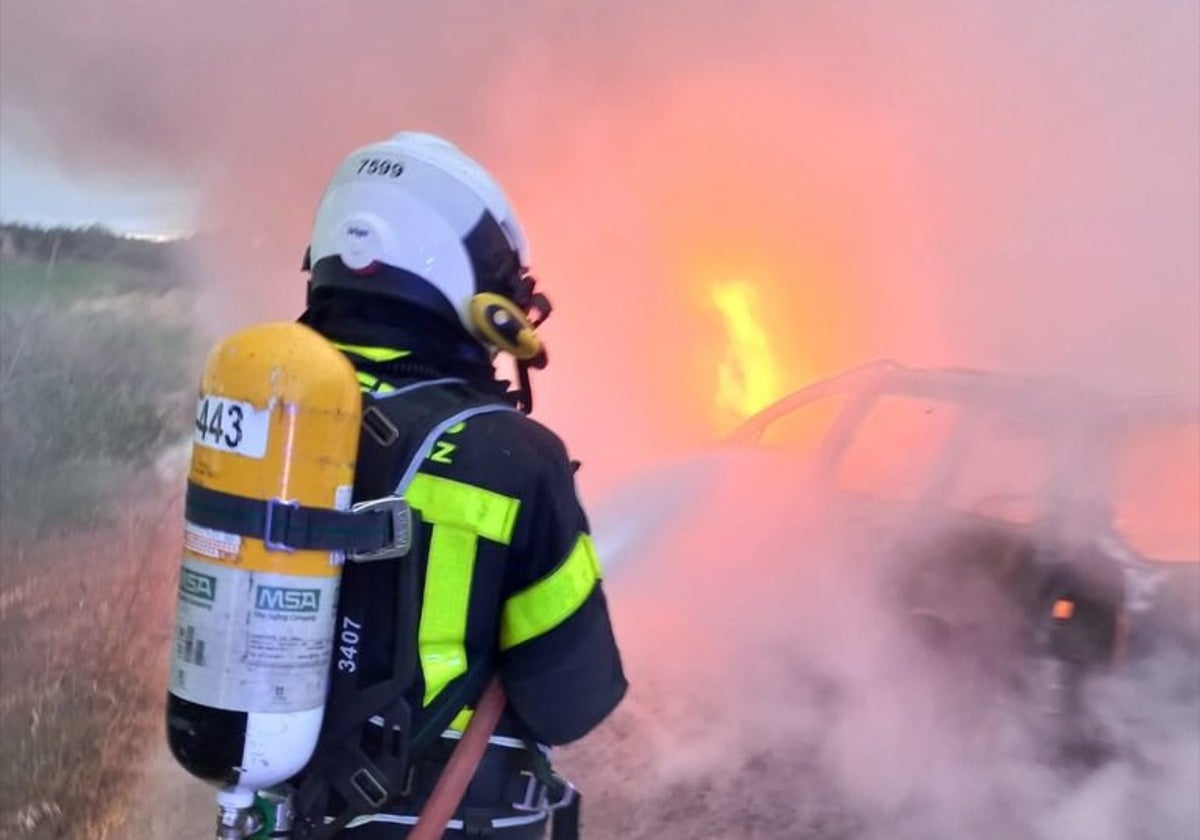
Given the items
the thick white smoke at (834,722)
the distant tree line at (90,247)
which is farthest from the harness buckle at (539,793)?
the distant tree line at (90,247)

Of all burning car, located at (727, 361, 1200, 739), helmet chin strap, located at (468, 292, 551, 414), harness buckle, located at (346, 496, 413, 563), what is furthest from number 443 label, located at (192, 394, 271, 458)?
burning car, located at (727, 361, 1200, 739)

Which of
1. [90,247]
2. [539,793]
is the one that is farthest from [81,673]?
[539,793]

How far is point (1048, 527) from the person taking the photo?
11.5 ft

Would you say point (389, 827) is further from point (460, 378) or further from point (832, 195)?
point (832, 195)

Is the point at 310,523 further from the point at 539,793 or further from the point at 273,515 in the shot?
the point at 539,793

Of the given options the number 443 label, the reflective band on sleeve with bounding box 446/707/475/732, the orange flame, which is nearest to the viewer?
the number 443 label

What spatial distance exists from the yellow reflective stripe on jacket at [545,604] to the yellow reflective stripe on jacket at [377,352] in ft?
1.20

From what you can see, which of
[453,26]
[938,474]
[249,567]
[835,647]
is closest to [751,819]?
[835,647]

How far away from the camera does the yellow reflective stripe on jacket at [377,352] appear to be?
1.65m

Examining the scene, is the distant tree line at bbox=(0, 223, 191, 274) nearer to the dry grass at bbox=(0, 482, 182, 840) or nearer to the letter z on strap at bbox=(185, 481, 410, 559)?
the dry grass at bbox=(0, 482, 182, 840)

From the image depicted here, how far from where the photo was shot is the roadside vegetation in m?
3.38

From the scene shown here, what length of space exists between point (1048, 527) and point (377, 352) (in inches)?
99.8

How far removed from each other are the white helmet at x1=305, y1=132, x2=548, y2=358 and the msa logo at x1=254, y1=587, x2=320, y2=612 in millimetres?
451

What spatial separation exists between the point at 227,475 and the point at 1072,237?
13.2ft
